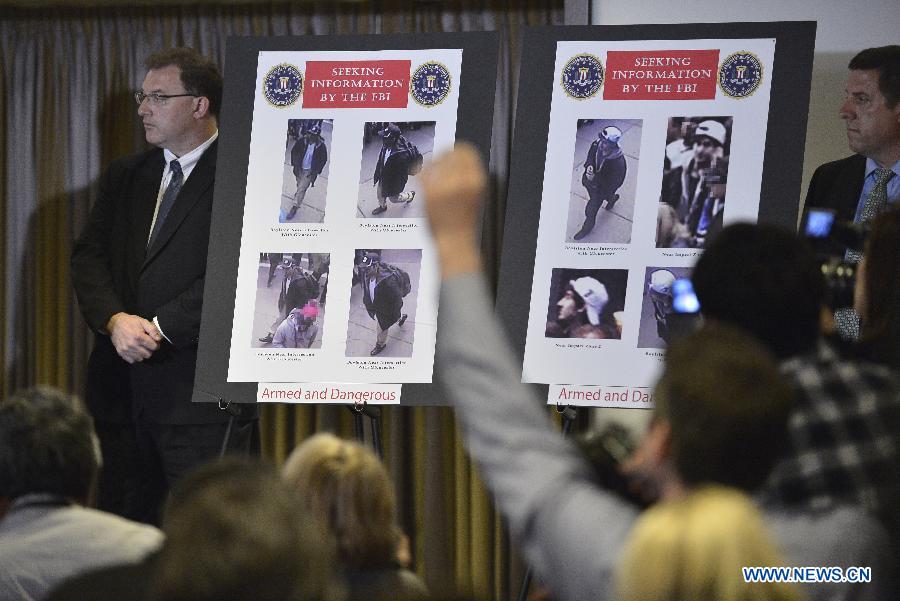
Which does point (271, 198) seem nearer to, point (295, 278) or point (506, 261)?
point (295, 278)

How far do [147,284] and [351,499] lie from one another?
2.38 metres

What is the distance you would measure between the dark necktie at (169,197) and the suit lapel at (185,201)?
26mm

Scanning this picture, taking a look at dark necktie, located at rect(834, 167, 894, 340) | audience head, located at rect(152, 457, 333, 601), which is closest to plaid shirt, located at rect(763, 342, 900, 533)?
audience head, located at rect(152, 457, 333, 601)

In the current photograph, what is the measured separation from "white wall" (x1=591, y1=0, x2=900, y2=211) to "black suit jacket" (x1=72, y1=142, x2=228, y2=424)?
1.98 meters

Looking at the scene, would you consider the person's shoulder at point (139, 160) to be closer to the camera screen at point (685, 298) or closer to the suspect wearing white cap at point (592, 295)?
the suspect wearing white cap at point (592, 295)

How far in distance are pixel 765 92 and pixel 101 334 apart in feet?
7.80

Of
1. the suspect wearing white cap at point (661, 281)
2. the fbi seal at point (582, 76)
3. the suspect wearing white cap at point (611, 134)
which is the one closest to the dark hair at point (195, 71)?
the fbi seal at point (582, 76)

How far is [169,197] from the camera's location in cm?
407

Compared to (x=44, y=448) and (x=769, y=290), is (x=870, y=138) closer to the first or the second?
(x=769, y=290)

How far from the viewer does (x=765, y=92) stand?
3.53 meters

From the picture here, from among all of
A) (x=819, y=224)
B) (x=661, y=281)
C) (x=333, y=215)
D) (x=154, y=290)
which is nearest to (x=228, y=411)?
(x=154, y=290)

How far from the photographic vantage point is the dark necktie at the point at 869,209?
11.7 feet

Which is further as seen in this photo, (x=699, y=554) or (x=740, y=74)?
(x=740, y=74)

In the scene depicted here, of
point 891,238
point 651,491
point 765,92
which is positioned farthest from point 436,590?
point 765,92
